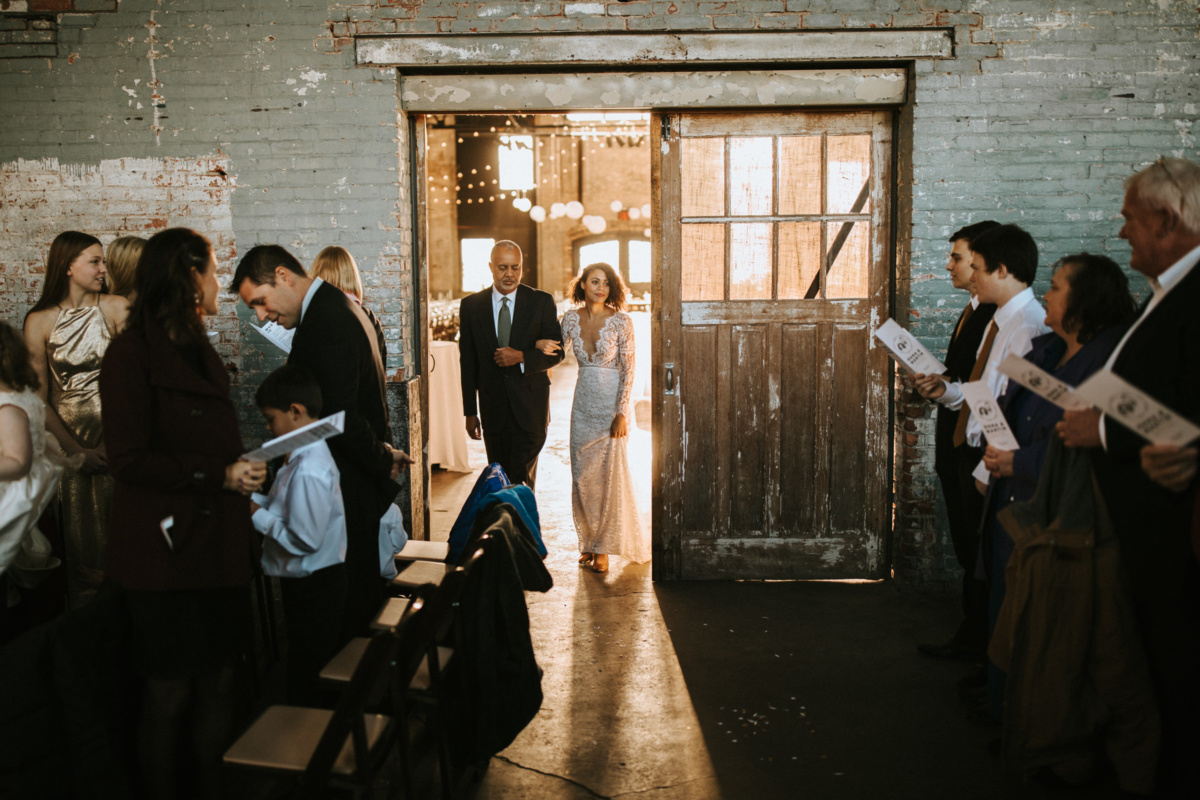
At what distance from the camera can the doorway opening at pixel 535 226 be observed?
25.9 feet

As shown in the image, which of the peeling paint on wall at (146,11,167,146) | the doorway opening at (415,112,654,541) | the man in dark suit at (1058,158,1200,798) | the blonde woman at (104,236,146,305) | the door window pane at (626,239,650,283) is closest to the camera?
the man in dark suit at (1058,158,1200,798)

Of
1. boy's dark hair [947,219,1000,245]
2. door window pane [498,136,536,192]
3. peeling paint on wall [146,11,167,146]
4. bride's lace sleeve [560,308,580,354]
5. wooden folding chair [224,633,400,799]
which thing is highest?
door window pane [498,136,536,192]

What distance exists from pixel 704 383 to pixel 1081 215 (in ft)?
7.08

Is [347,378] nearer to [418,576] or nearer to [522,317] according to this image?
[418,576]

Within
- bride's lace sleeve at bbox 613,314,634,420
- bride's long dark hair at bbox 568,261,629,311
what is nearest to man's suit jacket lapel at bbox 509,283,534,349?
bride's long dark hair at bbox 568,261,629,311

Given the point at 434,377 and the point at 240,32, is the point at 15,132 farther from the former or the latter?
the point at 434,377

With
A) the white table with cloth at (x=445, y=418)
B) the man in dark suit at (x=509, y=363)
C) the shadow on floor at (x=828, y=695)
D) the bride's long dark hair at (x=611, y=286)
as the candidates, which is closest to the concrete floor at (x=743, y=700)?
the shadow on floor at (x=828, y=695)

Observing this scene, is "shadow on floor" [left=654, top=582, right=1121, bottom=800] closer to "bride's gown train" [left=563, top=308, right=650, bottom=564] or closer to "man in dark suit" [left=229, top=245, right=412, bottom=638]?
"bride's gown train" [left=563, top=308, right=650, bottom=564]

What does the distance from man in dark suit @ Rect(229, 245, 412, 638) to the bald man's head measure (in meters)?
2.01

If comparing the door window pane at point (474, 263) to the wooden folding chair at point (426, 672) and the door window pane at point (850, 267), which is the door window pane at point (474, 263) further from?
the wooden folding chair at point (426, 672)

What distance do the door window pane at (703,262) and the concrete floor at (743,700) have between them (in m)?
1.66

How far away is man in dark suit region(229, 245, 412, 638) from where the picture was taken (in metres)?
2.92

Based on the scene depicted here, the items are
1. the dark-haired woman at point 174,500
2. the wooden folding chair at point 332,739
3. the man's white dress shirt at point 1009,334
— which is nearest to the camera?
the wooden folding chair at point 332,739

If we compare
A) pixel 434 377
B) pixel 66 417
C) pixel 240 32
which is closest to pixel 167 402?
pixel 66 417
